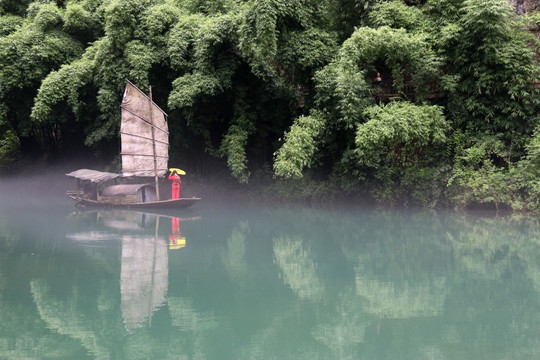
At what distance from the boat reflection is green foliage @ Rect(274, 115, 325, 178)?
2141mm

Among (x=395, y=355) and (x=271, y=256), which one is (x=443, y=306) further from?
(x=271, y=256)

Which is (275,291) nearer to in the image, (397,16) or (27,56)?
(397,16)

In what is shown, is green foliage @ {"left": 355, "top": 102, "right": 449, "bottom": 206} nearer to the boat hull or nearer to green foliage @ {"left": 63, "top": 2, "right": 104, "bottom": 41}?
the boat hull

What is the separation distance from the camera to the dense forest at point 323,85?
9.86 meters

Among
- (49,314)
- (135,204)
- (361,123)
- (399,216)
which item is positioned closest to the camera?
(49,314)

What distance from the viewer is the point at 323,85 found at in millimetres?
10727

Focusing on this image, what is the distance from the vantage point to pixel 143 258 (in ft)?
21.6

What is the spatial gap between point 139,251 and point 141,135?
523cm

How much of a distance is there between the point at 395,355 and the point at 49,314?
2984mm

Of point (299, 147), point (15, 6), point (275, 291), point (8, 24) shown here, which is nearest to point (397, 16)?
point (299, 147)

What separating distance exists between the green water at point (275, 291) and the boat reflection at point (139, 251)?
0.03 m

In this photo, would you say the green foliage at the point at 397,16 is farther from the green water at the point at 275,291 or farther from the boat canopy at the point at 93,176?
the boat canopy at the point at 93,176

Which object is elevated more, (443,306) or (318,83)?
(318,83)

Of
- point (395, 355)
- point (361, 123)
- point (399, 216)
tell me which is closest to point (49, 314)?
point (395, 355)
